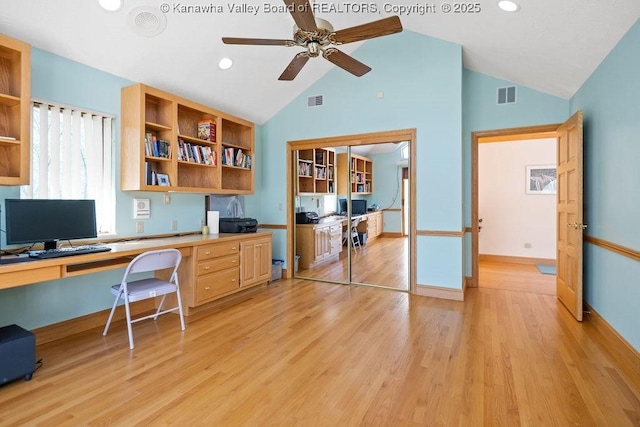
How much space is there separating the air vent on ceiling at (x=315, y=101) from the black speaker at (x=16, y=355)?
14.0 feet

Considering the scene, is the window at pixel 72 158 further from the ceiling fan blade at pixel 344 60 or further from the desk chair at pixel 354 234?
the desk chair at pixel 354 234

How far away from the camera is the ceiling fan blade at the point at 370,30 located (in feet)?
7.70

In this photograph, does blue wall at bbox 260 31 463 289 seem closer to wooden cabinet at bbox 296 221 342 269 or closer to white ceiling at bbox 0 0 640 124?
white ceiling at bbox 0 0 640 124

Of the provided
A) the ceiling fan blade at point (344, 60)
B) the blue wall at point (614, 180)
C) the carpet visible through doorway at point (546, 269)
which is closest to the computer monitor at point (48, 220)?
the ceiling fan blade at point (344, 60)

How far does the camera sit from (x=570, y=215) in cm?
370

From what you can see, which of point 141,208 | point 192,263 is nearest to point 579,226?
point 192,263

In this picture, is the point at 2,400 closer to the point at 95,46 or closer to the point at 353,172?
the point at 95,46

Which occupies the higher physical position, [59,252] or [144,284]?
[59,252]

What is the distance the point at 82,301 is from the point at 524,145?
721 centimetres

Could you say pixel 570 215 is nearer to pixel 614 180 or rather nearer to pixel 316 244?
pixel 614 180

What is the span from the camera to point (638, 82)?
2.43 meters

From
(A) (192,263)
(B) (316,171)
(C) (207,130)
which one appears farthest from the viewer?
(B) (316,171)

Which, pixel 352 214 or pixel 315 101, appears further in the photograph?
pixel 315 101

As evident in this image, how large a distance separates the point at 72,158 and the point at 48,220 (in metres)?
0.73
